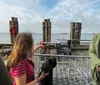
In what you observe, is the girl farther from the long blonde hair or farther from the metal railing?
the metal railing

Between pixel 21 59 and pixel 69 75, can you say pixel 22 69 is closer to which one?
pixel 21 59

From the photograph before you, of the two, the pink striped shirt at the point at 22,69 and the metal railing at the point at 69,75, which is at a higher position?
the pink striped shirt at the point at 22,69

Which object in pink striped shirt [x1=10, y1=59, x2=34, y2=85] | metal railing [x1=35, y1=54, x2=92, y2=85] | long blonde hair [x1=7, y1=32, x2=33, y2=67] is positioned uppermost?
long blonde hair [x1=7, y1=32, x2=33, y2=67]

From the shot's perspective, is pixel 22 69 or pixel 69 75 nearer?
pixel 22 69

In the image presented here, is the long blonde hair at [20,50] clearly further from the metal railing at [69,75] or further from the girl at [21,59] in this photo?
the metal railing at [69,75]

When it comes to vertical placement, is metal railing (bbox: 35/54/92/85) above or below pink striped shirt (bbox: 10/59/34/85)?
below

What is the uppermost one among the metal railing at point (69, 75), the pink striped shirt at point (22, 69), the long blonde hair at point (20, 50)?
the long blonde hair at point (20, 50)

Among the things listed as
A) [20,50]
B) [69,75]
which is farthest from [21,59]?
[69,75]

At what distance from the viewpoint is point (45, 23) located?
11.4 m

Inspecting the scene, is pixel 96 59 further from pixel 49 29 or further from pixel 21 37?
pixel 49 29

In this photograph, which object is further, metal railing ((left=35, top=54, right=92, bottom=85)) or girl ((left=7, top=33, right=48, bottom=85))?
metal railing ((left=35, top=54, right=92, bottom=85))

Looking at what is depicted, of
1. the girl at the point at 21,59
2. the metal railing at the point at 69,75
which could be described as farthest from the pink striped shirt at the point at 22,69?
the metal railing at the point at 69,75

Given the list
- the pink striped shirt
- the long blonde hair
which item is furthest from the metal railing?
the long blonde hair

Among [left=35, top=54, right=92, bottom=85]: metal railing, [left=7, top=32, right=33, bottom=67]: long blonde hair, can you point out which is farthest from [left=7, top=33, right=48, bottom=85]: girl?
[left=35, top=54, right=92, bottom=85]: metal railing
